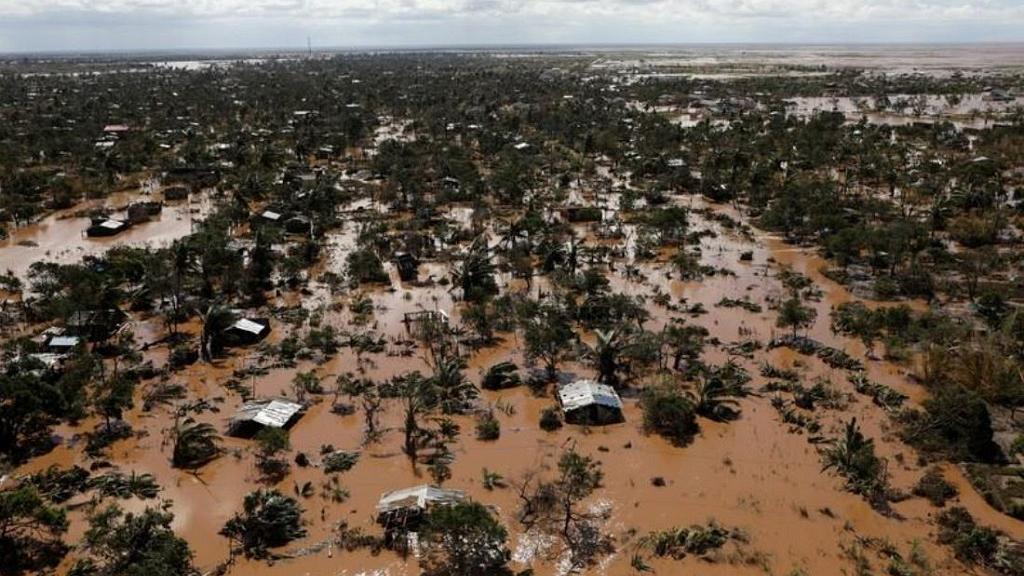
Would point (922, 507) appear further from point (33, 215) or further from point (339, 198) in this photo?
point (33, 215)

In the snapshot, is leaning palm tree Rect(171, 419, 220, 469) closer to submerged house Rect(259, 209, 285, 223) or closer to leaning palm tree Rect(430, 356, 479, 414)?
leaning palm tree Rect(430, 356, 479, 414)

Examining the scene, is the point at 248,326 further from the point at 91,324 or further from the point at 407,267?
the point at 407,267

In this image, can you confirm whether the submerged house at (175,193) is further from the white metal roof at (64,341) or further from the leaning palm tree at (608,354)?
the leaning palm tree at (608,354)

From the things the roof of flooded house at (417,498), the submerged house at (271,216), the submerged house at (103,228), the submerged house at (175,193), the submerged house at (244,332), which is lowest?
the roof of flooded house at (417,498)

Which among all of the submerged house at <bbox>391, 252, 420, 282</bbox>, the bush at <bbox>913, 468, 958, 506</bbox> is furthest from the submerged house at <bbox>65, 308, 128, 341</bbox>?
the bush at <bbox>913, 468, 958, 506</bbox>

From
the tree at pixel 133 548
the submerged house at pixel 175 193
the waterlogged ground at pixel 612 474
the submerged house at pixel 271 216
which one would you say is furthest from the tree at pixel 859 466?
the submerged house at pixel 175 193

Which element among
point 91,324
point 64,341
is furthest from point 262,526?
point 91,324
